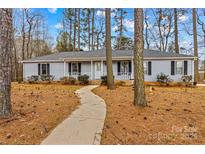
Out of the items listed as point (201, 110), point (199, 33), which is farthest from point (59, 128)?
point (199, 33)

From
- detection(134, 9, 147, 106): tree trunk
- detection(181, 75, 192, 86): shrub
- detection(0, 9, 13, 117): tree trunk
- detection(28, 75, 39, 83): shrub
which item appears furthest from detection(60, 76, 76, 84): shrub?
detection(0, 9, 13, 117): tree trunk

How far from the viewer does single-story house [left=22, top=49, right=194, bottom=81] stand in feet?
67.2

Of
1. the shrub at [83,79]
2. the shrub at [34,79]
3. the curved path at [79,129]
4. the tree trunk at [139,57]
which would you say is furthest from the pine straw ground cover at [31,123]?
the shrub at [34,79]

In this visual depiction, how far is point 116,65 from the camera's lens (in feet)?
71.1

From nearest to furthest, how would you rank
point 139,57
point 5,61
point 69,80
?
point 5,61
point 139,57
point 69,80

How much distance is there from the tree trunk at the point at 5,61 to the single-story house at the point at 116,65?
50.0 feet

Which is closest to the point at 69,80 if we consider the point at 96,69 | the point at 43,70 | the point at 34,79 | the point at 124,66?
the point at 96,69

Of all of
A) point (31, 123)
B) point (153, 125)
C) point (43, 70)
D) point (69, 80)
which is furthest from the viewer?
point (43, 70)

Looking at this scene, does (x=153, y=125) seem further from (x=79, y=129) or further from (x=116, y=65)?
(x=116, y=65)

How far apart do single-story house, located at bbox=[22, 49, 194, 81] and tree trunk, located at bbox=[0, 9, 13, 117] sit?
50.0 ft

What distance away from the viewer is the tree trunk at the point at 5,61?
5918 millimetres

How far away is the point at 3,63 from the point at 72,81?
15.0 m

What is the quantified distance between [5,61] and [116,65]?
16144mm

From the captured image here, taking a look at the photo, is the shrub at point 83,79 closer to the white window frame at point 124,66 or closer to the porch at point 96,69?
the porch at point 96,69
